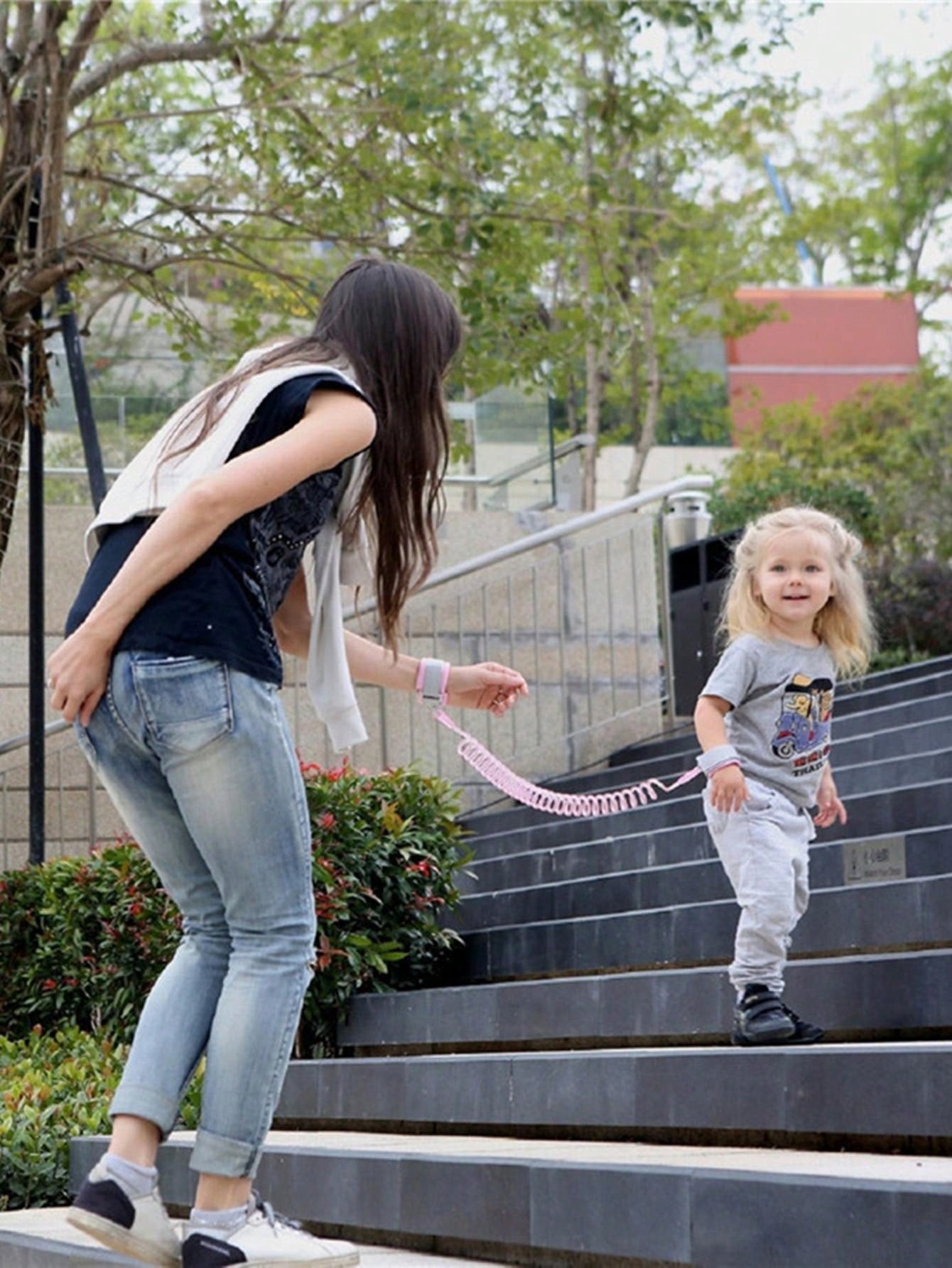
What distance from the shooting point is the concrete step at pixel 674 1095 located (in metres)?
3.29

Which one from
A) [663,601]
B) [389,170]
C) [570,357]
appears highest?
[389,170]

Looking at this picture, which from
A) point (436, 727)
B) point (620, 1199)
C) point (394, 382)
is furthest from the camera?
point (436, 727)

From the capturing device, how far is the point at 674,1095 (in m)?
3.79

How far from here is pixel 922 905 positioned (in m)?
4.44

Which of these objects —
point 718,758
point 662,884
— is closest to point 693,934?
point 662,884

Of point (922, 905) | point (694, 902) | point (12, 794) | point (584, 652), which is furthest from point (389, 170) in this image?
point (922, 905)

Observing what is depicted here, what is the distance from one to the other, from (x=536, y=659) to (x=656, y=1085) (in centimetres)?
609

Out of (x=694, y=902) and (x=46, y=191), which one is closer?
(x=694, y=902)

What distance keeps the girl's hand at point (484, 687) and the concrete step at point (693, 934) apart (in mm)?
1567

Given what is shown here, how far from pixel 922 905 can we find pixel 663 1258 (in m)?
1.67

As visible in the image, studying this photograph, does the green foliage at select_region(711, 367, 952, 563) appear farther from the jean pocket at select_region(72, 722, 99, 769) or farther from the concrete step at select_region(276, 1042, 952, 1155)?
the jean pocket at select_region(72, 722, 99, 769)

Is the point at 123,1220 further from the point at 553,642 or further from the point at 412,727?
the point at 553,642

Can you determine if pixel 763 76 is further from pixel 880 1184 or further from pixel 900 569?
pixel 880 1184

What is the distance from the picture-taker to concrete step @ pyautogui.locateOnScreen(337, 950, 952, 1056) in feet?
12.9
